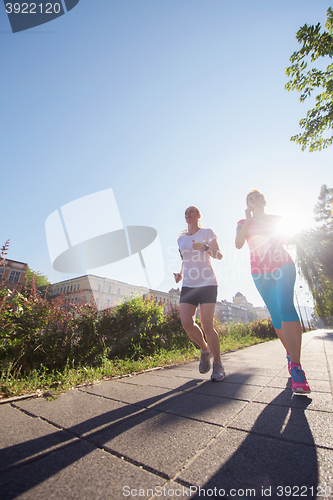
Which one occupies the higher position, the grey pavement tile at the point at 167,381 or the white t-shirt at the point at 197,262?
the white t-shirt at the point at 197,262

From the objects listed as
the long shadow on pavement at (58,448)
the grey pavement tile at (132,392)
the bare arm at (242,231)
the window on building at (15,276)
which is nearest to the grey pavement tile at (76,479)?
the long shadow on pavement at (58,448)

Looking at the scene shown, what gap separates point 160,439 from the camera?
1.24 m

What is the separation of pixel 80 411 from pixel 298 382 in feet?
5.79

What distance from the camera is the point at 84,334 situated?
12.2 feet

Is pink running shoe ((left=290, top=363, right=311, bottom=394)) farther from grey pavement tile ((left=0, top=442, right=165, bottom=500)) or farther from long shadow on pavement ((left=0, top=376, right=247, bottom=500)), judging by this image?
grey pavement tile ((left=0, top=442, right=165, bottom=500))

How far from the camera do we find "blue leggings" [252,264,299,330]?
2.21 metres

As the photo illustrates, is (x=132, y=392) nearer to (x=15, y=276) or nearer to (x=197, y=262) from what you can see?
(x=197, y=262)

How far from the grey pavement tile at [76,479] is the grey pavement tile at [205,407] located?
27.1 inches

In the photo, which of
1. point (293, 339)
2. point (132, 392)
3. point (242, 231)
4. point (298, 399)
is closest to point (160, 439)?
point (132, 392)

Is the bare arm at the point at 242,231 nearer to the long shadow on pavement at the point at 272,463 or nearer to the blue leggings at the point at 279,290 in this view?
the blue leggings at the point at 279,290

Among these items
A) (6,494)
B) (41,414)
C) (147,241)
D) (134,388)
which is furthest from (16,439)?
(147,241)

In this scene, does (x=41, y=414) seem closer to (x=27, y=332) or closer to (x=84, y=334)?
(x=27, y=332)

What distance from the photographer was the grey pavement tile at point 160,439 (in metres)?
1.04

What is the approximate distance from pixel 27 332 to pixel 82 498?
8.83ft
